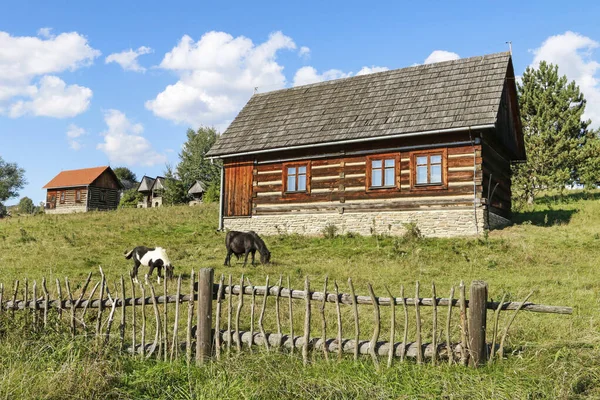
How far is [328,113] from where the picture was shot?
72.7 ft

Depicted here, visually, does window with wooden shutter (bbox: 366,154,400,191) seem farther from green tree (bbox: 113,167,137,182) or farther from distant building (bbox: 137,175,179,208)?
green tree (bbox: 113,167,137,182)

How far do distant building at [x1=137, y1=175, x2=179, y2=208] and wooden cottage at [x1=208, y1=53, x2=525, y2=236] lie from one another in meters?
36.1

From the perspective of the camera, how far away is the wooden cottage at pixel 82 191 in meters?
50.4

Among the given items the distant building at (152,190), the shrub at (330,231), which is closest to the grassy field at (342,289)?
the shrub at (330,231)

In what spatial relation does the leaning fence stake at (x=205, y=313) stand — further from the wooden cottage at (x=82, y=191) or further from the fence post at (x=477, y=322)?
the wooden cottage at (x=82, y=191)

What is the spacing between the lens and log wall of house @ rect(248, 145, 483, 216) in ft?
59.9

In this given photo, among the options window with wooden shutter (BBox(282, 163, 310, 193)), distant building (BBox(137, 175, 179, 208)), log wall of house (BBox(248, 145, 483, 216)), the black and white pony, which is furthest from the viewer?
distant building (BBox(137, 175, 179, 208))

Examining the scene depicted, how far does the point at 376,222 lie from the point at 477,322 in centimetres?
1428

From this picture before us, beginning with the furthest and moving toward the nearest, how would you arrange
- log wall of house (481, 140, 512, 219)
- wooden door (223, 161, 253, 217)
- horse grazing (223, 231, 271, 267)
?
wooden door (223, 161, 253, 217) → log wall of house (481, 140, 512, 219) → horse grazing (223, 231, 271, 267)

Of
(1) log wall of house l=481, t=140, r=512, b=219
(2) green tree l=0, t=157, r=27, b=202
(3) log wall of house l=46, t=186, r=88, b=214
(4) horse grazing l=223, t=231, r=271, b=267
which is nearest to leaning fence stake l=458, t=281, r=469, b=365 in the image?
(4) horse grazing l=223, t=231, r=271, b=267

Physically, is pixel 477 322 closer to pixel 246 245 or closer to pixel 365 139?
pixel 246 245

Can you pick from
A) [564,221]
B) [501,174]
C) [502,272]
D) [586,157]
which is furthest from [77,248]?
[586,157]

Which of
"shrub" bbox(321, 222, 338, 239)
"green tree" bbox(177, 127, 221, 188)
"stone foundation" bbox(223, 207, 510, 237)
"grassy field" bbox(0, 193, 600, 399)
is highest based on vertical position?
"green tree" bbox(177, 127, 221, 188)

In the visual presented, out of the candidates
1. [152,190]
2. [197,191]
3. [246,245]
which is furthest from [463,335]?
[152,190]
